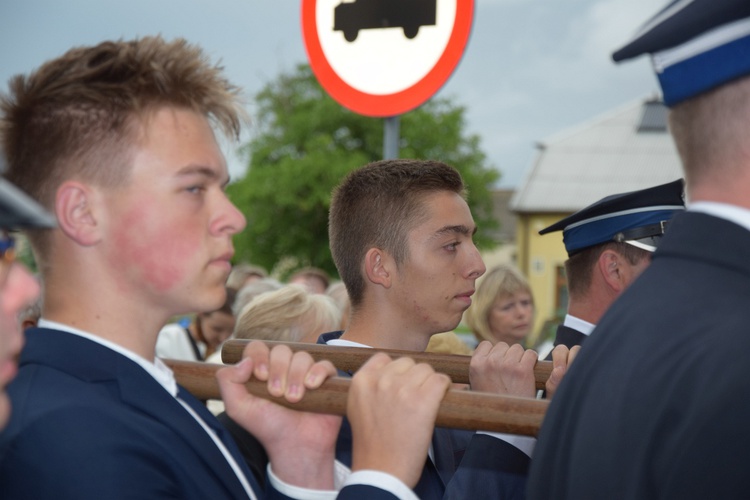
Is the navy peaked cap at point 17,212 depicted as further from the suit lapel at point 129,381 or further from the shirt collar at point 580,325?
the shirt collar at point 580,325

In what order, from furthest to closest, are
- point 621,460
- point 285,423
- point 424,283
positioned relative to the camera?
point 424,283 → point 285,423 → point 621,460

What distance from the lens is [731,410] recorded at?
1235 millimetres

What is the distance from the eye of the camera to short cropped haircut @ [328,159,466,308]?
11.3ft

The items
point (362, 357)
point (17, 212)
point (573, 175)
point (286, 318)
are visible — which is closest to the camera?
point (17, 212)

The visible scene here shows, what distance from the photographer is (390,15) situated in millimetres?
3533

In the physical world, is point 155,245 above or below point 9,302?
above

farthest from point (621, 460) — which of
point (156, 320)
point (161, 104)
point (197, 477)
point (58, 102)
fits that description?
point (58, 102)

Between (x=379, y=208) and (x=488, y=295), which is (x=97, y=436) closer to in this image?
(x=379, y=208)

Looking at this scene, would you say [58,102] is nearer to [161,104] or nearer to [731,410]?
[161,104]

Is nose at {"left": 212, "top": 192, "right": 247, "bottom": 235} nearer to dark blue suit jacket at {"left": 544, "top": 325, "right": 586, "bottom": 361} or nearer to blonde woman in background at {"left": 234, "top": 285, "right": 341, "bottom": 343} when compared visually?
dark blue suit jacket at {"left": 544, "top": 325, "right": 586, "bottom": 361}

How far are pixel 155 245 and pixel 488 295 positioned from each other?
549cm

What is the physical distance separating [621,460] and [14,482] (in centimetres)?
97

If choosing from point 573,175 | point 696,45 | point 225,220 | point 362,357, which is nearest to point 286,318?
point 362,357

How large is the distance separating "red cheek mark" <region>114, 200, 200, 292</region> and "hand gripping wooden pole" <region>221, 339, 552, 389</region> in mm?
428
